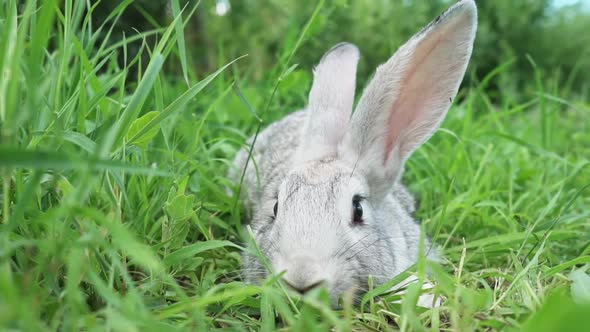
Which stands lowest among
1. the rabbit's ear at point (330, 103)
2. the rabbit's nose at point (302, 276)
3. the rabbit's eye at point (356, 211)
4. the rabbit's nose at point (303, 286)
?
the rabbit's eye at point (356, 211)

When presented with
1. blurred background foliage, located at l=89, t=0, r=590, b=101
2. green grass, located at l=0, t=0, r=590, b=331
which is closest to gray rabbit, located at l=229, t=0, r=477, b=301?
green grass, located at l=0, t=0, r=590, b=331

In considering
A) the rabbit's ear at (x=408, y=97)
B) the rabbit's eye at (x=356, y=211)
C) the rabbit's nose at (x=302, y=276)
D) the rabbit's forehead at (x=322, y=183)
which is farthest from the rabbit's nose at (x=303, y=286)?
the rabbit's ear at (x=408, y=97)

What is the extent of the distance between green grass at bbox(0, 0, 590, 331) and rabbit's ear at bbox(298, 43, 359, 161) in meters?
0.66

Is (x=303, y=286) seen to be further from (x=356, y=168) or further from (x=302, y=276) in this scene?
(x=356, y=168)

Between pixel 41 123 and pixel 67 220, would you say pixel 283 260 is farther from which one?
pixel 41 123

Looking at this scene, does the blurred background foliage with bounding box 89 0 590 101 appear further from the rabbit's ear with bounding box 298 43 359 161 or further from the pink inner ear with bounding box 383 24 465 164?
the pink inner ear with bounding box 383 24 465 164

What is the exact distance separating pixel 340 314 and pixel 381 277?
0.65 meters

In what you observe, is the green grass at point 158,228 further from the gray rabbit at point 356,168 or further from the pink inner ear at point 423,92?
the pink inner ear at point 423,92

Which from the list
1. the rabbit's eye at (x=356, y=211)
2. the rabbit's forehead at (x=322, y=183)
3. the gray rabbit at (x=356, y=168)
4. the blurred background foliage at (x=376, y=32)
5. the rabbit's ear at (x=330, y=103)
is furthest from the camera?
the blurred background foliage at (x=376, y=32)

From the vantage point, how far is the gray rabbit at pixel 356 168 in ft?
8.66

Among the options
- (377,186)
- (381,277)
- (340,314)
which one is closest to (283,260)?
(340,314)

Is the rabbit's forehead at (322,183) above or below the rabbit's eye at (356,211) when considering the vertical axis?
above

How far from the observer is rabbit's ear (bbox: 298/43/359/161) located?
3.62m

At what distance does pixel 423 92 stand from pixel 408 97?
100 millimetres
